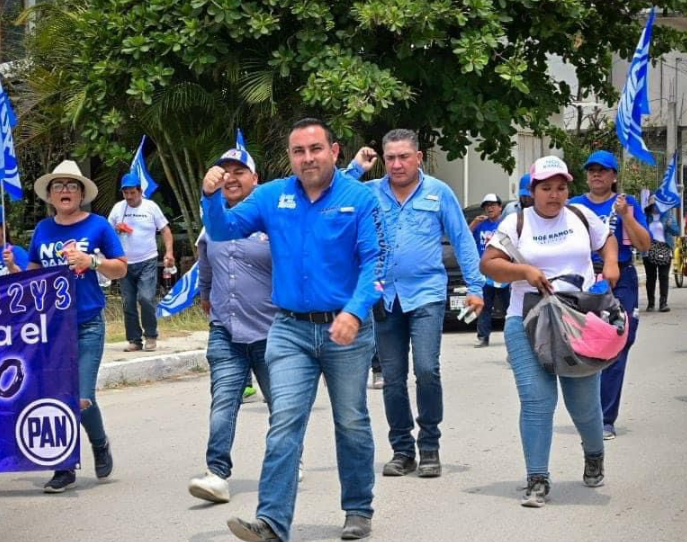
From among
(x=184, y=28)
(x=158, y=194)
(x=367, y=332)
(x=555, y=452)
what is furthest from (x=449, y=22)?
(x=367, y=332)

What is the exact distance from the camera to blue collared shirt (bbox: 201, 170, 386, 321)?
5.81 m

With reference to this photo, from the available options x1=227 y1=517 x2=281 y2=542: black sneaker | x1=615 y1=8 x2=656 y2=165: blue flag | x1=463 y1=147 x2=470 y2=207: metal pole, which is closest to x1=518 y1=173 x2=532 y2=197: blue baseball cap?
x1=615 y1=8 x2=656 y2=165: blue flag

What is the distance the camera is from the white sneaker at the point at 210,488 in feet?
22.1

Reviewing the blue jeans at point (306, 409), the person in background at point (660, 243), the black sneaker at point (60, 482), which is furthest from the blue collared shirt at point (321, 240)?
the person in background at point (660, 243)

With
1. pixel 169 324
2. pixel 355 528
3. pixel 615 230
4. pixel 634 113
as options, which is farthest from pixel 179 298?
pixel 355 528

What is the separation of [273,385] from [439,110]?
12130 mm

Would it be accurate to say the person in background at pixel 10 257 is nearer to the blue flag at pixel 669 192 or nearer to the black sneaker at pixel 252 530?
the black sneaker at pixel 252 530

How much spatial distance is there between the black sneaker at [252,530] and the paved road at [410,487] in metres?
0.54

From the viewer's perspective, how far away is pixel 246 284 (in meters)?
7.15

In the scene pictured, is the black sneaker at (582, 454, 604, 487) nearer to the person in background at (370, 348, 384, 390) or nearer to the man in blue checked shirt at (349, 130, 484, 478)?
the man in blue checked shirt at (349, 130, 484, 478)

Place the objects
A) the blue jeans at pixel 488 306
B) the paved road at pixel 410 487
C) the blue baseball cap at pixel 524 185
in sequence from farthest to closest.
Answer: the blue jeans at pixel 488 306
the blue baseball cap at pixel 524 185
the paved road at pixel 410 487

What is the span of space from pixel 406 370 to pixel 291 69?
9.71 meters

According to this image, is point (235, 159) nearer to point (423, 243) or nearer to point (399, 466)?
point (423, 243)

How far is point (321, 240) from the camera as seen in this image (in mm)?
5812
